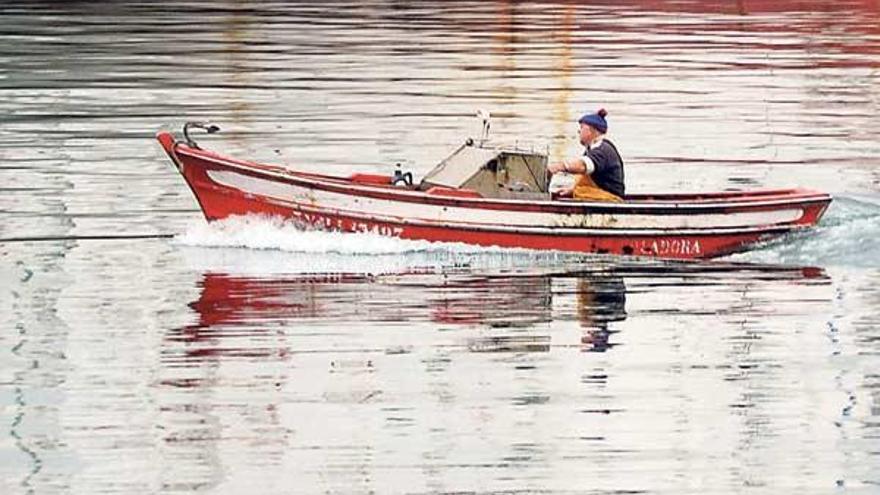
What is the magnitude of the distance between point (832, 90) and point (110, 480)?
159 feet

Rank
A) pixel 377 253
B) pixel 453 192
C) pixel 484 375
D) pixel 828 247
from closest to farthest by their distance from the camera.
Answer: pixel 484 375 → pixel 453 192 → pixel 377 253 → pixel 828 247

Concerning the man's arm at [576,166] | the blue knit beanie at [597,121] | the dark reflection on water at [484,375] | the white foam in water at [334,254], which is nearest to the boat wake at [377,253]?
the white foam in water at [334,254]

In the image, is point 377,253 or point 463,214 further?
point 377,253

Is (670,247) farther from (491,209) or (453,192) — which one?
(453,192)

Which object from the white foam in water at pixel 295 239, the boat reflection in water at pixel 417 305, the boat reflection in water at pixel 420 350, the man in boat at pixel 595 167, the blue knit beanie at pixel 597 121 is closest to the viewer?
the boat reflection in water at pixel 420 350

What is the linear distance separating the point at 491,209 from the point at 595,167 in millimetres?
1449

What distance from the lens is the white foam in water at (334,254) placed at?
34656 millimetres

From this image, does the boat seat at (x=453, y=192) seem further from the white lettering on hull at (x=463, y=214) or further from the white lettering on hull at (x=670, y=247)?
the white lettering on hull at (x=670, y=247)

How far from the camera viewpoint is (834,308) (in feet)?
104

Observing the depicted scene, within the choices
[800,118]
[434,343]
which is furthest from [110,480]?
[800,118]

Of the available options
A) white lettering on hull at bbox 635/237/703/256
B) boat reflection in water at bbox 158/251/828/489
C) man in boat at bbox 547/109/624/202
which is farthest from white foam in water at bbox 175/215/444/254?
white lettering on hull at bbox 635/237/703/256

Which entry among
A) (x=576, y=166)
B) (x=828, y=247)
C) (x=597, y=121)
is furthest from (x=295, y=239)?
(x=828, y=247)

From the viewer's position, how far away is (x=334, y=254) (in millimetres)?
35250

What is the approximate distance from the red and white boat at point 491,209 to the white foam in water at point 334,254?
0.47 ft
